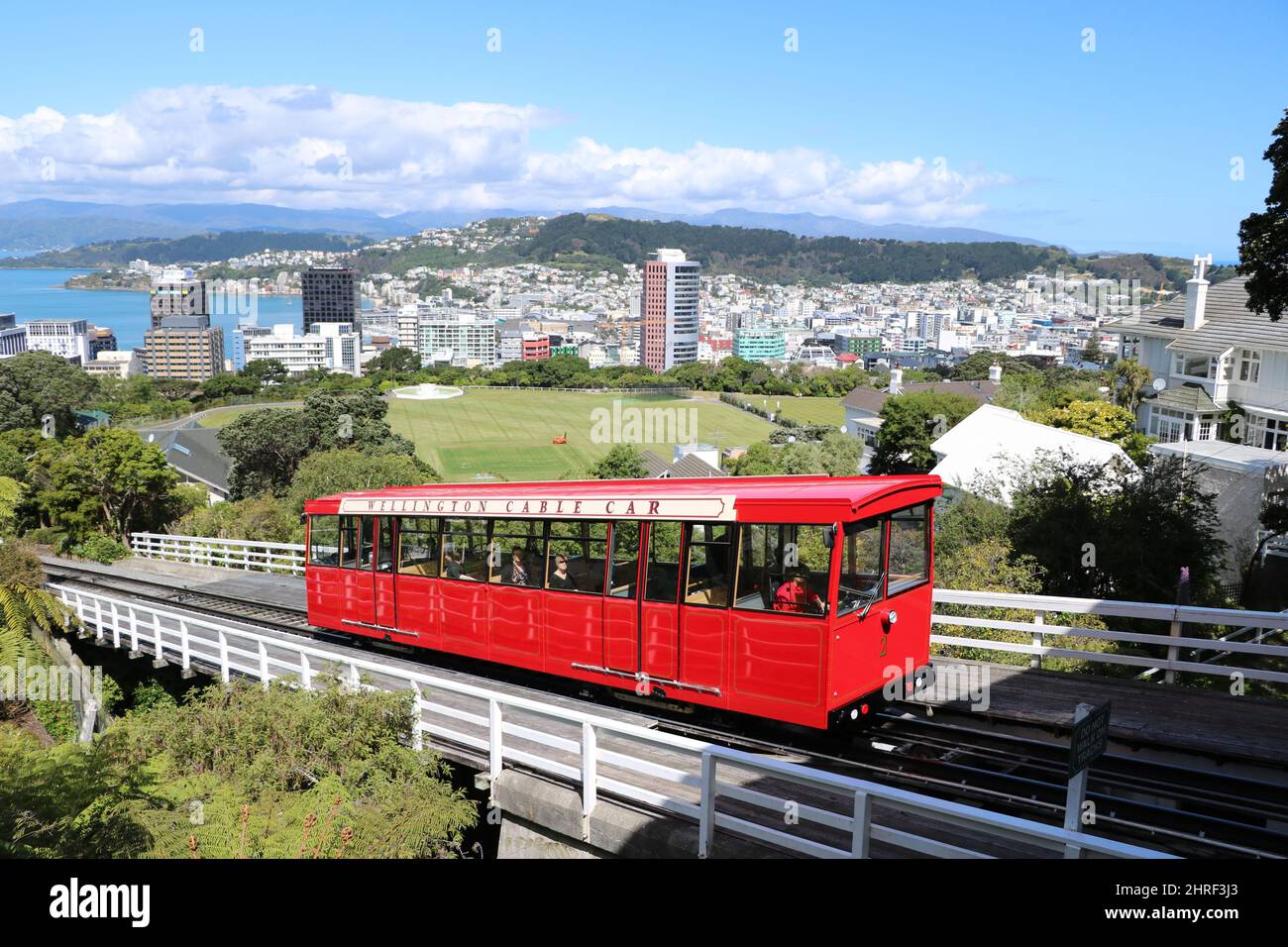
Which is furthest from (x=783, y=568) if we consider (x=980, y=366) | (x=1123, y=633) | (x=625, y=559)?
(x=980, y=366)

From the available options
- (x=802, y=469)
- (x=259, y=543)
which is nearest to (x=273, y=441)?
(x=802, y=469)

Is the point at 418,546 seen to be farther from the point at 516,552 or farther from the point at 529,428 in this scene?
the point at 529,428

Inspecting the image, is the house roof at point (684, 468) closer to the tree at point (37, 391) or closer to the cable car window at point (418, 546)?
the tree at point (37, 391)

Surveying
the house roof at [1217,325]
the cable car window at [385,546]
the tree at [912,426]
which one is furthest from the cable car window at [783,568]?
the tree at [912,426]

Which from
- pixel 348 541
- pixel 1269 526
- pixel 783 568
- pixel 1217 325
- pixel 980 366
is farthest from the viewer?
pixel 980 366

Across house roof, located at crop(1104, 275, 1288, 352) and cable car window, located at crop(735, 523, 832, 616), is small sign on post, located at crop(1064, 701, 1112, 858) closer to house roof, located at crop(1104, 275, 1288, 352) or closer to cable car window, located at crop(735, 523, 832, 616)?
cable car window, located at crop(735, 523, 832, 616)
